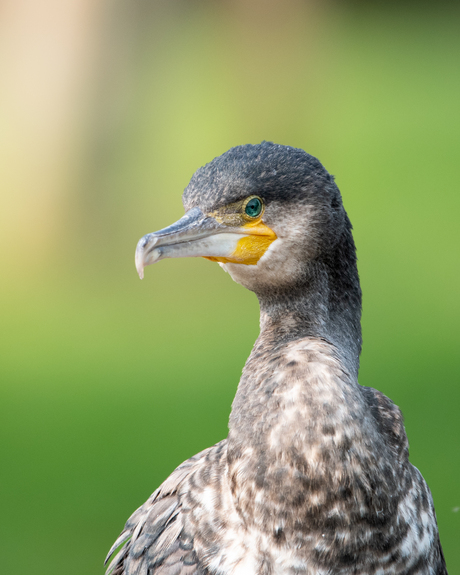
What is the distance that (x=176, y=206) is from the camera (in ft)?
29.0

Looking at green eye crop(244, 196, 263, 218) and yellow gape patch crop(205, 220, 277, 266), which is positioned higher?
green eye crop(244, 196, 263, 218)

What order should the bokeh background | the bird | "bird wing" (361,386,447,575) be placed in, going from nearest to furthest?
1. the bird
2. "bird wing" (361,386,447,575)
3. the bokeh background

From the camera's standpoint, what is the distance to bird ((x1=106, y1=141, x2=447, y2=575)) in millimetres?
1862

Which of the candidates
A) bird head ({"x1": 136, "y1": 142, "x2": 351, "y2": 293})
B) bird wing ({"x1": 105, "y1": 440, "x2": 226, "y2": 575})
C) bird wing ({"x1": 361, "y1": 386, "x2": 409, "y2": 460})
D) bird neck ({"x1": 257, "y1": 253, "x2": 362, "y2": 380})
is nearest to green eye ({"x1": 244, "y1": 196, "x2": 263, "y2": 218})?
bird head ({"x1": 136, "y1": 142, "x2": 351, "y2": 293})

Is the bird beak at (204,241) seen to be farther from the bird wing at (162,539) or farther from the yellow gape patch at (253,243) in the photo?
the bird wing at (162,539)

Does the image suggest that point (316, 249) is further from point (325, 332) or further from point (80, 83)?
point (80, 83)

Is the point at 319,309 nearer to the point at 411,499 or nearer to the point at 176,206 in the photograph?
the point at 411,499

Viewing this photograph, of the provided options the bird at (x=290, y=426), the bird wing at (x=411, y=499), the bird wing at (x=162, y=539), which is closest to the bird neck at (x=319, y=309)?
the bird at (x=290, y=426)

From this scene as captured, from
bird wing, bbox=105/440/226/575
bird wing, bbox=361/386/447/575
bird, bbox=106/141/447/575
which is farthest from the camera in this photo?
bird wing, bbox=105/440/226/575

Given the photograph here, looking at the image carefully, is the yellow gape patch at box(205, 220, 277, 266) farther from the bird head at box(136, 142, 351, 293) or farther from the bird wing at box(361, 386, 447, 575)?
the bird wing at box(361, 386, 447, 575)

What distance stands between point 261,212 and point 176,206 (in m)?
6.84

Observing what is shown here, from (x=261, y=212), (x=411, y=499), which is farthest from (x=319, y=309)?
(x=411, y=499)

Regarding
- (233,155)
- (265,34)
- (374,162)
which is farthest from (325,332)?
(265,34)

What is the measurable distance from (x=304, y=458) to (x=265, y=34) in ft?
42.2
